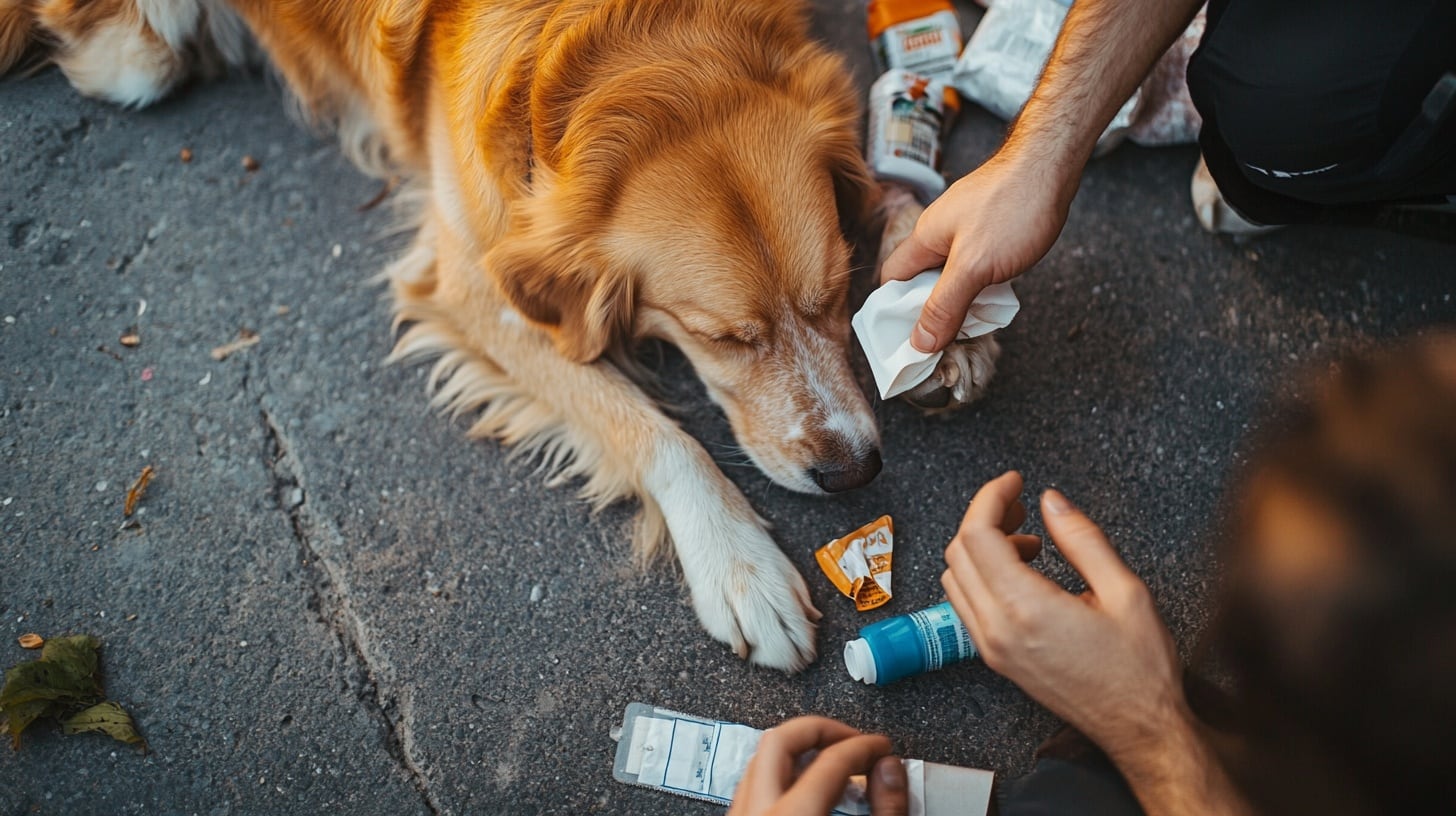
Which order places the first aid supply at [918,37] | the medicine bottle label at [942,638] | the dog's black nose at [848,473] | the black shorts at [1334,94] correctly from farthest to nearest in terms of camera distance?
the first aid supply at [918,37]
the dog's black nose at [848,473]
the medicine bottle label at [942,638]
the black shorts at [1334,94]

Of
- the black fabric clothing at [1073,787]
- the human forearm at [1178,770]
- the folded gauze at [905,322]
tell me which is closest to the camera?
the human forearm at [1178,770]

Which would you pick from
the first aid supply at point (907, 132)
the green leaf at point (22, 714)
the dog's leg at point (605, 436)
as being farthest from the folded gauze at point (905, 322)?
the green leaf at point (22, 714)

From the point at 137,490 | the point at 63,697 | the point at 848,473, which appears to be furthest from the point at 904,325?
the point at 63,697

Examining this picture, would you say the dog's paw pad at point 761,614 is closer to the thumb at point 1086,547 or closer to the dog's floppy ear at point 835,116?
the thumb at point 1086,547

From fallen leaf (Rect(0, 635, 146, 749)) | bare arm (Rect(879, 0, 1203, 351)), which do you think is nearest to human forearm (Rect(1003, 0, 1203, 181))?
bare arm (Rect(879, 0, 1203, 351))

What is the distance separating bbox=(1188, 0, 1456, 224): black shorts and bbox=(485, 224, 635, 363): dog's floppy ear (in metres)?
1.55

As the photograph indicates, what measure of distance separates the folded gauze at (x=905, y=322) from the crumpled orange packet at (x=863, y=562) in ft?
1.55

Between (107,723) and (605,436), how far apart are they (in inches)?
56.5

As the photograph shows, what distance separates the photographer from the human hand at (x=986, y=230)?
191cm

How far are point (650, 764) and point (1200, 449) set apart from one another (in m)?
→ 1.72

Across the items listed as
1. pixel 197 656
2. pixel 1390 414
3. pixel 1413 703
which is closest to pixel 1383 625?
pixel 1413 703

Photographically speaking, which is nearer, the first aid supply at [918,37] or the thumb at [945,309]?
the thumb at [945,309]

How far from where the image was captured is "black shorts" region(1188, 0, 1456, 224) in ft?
6.23

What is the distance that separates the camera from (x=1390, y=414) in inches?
69.2
